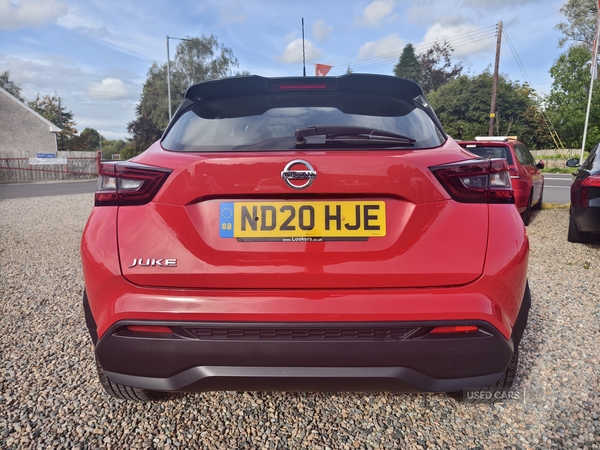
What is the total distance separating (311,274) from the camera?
167 centimetres

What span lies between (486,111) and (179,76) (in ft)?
108

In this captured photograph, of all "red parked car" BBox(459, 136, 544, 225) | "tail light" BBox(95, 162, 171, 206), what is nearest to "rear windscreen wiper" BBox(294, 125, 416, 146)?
"tail light" BBox(95, 162, 171, 206)

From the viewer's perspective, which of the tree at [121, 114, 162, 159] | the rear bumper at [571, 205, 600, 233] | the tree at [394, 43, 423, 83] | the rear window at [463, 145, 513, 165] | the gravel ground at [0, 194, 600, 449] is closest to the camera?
the gravel ground at [0, 194, 600, 449]

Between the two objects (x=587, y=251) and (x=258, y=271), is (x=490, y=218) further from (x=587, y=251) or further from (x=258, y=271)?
(x=587, y=251)

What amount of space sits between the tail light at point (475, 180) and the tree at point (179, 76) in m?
47.3

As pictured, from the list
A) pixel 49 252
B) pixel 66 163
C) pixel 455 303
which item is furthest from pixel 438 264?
pixel 66 163

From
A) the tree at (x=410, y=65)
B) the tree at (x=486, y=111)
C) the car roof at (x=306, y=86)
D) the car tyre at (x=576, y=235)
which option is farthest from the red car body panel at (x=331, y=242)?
the tree at (x=410, y=65)

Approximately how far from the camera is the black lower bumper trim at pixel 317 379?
5.49 feet

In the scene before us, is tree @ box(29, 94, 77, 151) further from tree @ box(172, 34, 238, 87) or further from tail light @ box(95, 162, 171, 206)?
tail light @ box(95, 162, 171, 206)

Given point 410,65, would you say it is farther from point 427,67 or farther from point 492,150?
point 492,150

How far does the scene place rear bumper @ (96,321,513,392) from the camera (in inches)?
64.9

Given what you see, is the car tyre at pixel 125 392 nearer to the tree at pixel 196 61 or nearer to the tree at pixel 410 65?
the tree at pixel 196 61

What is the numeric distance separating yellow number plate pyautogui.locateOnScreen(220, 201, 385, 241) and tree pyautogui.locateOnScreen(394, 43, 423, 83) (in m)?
71.7

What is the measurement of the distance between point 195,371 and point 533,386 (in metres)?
1.90
